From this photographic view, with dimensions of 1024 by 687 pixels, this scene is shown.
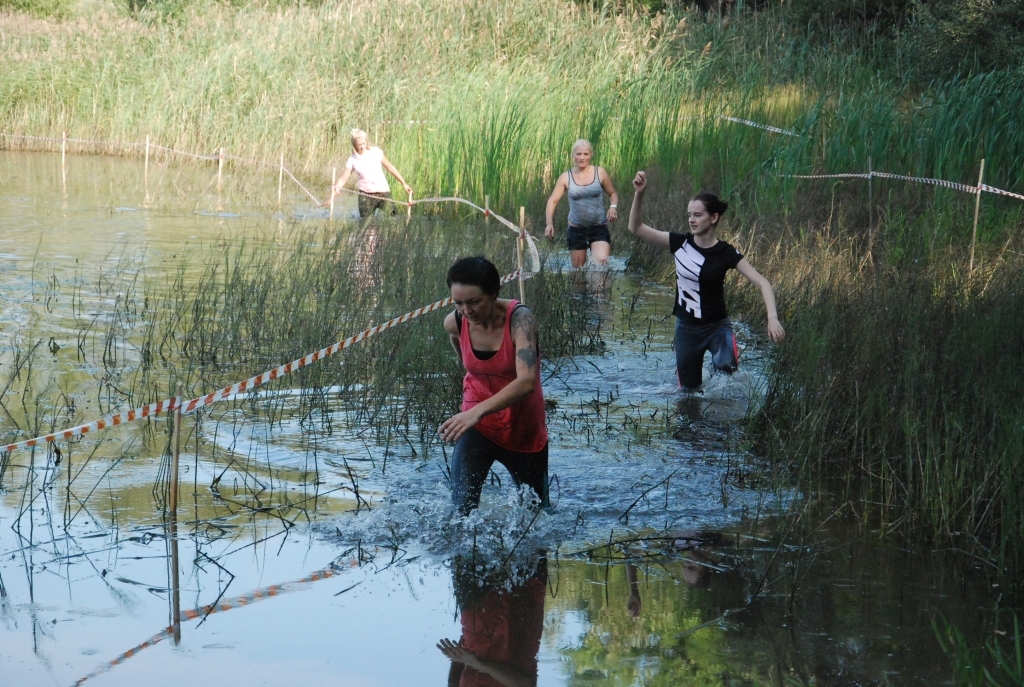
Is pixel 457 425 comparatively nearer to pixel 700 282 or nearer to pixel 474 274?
pixel 474 274

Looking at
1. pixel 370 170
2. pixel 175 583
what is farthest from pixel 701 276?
pixel 370 170

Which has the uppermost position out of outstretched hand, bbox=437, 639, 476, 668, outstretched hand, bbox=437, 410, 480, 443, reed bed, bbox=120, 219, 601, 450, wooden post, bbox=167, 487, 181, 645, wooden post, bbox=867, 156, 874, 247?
wooden post, bbox=867, 156, 874, 247

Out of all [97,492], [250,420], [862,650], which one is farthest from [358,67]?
[862,650]

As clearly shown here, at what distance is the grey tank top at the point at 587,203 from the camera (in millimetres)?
11891

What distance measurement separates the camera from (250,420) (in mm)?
7207

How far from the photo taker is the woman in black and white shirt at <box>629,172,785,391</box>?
7477 mm

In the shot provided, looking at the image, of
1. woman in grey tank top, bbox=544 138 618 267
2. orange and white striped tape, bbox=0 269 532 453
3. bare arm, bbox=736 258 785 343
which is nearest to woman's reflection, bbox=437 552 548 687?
orange and white striped tape, bbox=0 269 532 453

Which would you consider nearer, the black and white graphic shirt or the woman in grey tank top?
the black and white graphic shirt

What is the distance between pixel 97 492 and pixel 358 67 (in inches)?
735

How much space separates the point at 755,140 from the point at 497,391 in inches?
397

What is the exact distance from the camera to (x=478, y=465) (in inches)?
206

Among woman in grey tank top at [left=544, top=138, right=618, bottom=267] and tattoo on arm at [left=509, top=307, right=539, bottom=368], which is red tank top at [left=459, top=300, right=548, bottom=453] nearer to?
tattoo on arm at [left=509, top=307, right=539, bottom=368]

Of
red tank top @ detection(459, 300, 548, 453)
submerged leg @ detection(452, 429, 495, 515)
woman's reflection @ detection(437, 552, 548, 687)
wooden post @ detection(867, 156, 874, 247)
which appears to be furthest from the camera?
wooden post @ detection(867, 156, 874, 247)

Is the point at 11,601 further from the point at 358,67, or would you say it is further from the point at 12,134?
the point at 12,134
